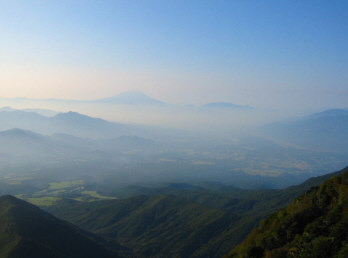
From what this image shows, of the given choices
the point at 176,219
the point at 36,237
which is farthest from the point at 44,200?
the point at 36,237

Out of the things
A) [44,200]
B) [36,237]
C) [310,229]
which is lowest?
[44,200]

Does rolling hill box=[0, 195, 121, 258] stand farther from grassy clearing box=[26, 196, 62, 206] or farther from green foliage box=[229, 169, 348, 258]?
grassy clearing box=[26, 196, 62, 206]

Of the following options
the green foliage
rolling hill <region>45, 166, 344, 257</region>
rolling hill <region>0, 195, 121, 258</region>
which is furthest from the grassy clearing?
the green foliage

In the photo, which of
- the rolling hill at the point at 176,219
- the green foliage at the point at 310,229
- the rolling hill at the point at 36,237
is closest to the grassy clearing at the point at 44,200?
the rolling hill at the point at 176,219

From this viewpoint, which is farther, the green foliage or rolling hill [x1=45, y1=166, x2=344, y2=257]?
rolling hill [x1=45, y1=166, x2=344, y2=257]

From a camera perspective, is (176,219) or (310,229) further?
→ (176,219)

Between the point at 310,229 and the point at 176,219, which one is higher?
the point at 310,229

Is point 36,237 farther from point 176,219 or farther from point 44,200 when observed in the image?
point 44,200

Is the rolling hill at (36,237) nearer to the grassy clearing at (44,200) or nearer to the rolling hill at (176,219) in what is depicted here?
the rolling hill at (176,219)

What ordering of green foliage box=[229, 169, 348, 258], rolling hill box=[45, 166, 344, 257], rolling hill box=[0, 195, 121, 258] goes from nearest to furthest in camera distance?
1. green foliage box=[229, 169, 348, 258]
2. rolling hill box=[0, 195, 121, 258]
3. rolling hill box=[45, 166, 344, 257]

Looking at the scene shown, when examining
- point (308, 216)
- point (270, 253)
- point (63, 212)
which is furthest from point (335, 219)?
point (63, 212)

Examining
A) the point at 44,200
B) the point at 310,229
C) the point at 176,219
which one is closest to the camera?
the point at 310,229
